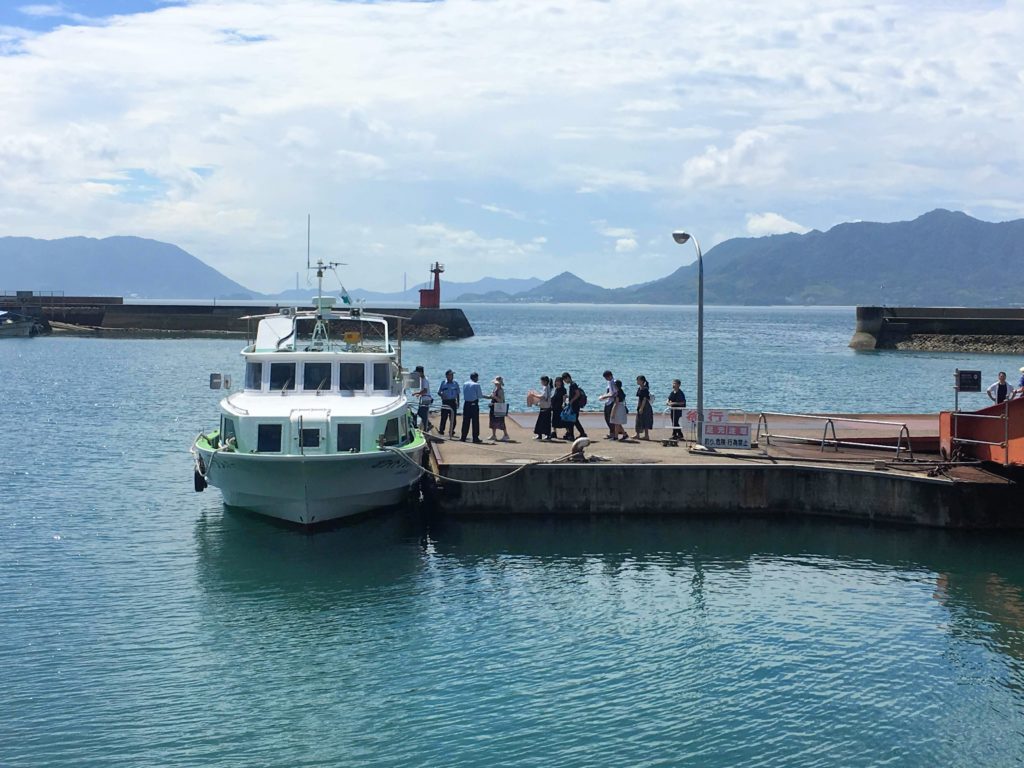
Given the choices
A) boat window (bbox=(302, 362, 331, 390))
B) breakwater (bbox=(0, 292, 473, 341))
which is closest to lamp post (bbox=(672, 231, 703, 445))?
boat window (bbox=(302, 362, 331, 390))

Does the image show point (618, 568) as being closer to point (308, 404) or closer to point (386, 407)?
point (386, 407)

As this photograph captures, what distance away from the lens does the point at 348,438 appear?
22.5 m

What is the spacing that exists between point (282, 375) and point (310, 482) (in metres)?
4.26

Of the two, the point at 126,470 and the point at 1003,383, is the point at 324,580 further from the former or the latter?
the point at 1003,383

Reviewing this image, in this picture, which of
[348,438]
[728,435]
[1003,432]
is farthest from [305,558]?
[1003,432]

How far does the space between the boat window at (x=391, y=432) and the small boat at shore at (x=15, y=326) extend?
91190 mm

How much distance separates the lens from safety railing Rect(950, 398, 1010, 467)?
70.7ft

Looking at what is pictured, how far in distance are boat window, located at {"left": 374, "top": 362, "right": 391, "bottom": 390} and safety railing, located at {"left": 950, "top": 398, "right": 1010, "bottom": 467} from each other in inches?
515

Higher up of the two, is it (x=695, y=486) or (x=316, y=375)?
(x=316, y=375)

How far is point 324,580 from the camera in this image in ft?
64.6

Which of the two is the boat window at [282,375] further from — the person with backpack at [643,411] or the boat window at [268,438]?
the person with backpack at [643,411]

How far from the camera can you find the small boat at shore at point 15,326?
102 metres

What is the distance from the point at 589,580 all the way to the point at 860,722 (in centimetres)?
681

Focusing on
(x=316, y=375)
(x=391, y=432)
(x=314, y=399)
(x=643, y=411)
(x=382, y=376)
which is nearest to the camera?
(x=391, y=432)
